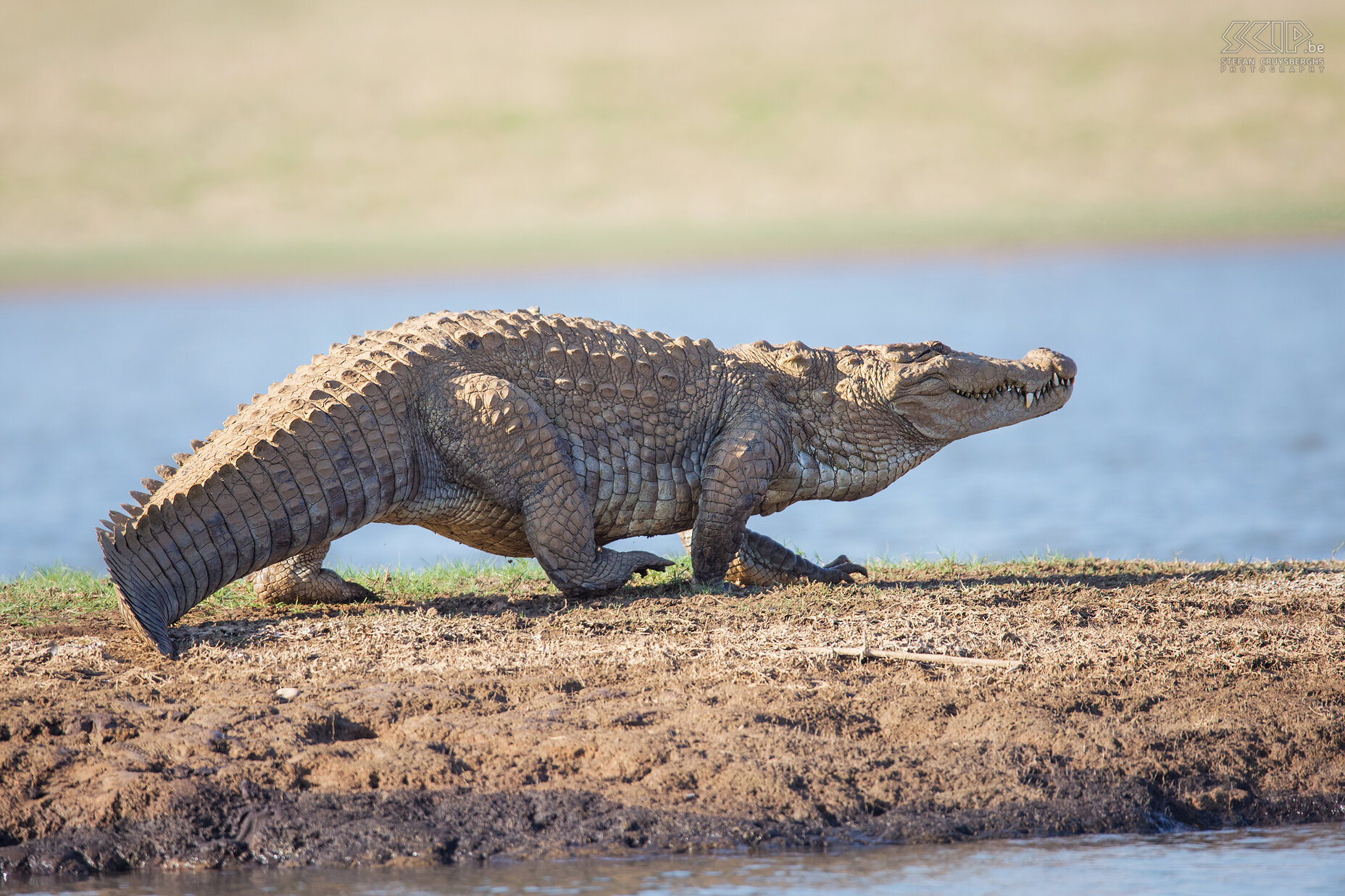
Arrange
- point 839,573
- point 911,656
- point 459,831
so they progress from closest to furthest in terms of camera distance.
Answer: point 459,831 → point 911,656 → point 839,573

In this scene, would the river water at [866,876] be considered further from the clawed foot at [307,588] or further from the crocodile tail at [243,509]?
the clawed foot at [307,588]

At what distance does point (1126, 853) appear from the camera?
4.73 meters

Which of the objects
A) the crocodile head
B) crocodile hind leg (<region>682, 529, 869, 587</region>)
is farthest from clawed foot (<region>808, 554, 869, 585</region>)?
the crocodile head

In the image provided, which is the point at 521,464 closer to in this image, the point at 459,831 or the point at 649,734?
the point at 649,734

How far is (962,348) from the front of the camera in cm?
2730

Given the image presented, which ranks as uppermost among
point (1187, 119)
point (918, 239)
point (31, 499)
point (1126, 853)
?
point (1187, 119)

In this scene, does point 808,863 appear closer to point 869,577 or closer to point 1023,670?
point 1023,670

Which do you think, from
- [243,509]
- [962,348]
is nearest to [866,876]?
[243,509]

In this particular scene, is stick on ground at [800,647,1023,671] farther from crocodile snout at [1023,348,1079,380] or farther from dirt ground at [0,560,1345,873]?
crocodile snout at [1023,348,1079,380]

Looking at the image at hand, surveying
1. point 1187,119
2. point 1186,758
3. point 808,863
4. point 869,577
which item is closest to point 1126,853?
point 1186,758

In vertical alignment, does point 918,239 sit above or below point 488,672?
above

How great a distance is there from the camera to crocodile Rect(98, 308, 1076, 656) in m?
6.33

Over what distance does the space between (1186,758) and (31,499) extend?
588 inches

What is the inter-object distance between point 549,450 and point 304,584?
59.1 inches
